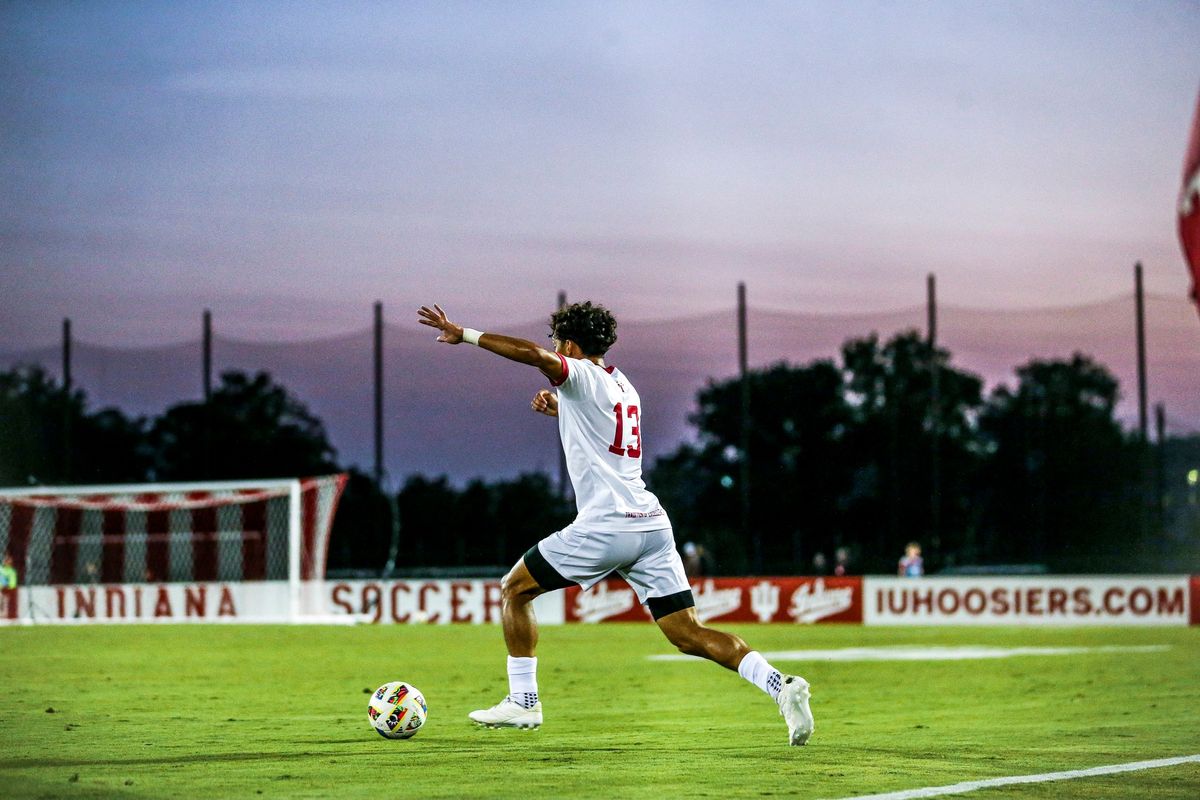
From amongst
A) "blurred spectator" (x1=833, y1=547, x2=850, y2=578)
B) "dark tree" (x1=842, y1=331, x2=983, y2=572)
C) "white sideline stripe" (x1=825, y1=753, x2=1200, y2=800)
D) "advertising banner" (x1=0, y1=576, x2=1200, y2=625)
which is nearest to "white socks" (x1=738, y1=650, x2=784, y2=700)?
"white sideline stripe" (x1=825, y1=753, x2=1200, y2=800)

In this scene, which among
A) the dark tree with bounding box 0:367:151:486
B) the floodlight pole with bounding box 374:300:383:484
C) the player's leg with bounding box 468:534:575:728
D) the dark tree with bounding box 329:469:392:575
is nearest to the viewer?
the player's leg with bounding box 468:534:575:728

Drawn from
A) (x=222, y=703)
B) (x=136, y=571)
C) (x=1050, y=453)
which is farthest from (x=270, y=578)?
(x=1050, y=453)

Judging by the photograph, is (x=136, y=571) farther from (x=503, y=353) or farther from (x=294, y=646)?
(x=503, y=353)

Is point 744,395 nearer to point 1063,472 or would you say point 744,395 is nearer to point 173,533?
point 173,533

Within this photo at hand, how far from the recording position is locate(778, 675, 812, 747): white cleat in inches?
363

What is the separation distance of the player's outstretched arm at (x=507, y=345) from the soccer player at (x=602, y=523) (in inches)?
0.7

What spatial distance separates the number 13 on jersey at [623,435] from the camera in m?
9.72

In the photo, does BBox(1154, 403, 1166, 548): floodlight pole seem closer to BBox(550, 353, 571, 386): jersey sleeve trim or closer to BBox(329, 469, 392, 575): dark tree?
BBox(329, 469, 392, 575): dark tree

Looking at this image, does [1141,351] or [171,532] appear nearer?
[171,532]

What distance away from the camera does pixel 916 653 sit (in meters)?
23.0

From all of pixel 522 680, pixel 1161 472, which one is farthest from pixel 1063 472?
pixel 522 680

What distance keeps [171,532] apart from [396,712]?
34.5 metres

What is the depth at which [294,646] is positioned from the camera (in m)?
24.7

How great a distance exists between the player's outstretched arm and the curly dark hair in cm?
49
